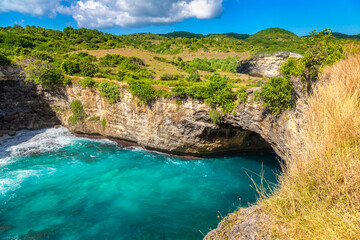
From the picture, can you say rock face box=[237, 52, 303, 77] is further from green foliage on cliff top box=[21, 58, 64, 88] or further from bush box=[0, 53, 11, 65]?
bush box=[0, 53, 11, 65]

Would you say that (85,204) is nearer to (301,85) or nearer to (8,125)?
(301,85)

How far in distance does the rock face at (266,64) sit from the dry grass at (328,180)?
33.2m

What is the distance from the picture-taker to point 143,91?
55.6 ft

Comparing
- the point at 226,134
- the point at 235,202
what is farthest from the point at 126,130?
the point at 235,202

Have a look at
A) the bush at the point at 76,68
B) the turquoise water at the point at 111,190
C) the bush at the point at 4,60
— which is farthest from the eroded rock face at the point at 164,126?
the bush at the point at 4,60

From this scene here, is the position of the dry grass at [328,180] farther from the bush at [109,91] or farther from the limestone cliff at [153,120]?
the bush at [109,91]

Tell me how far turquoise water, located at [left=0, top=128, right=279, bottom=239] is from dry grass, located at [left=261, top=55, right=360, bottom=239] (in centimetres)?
508

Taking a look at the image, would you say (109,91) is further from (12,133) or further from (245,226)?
(245,226)

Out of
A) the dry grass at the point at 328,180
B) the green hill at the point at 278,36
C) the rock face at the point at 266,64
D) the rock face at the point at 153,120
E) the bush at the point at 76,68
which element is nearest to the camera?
the dry grass at the point at 328,180

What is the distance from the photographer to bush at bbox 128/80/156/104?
16.8 metres

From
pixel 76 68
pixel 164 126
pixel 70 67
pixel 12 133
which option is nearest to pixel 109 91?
pixel 164 126

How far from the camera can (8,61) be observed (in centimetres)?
2042

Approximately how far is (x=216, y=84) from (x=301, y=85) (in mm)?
6229

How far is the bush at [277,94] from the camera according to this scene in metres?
11.0
